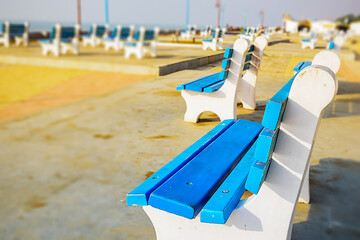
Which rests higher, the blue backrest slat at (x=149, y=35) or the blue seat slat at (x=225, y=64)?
the blue backrest slat at (x=149, y=35)

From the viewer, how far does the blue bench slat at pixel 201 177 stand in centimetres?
151

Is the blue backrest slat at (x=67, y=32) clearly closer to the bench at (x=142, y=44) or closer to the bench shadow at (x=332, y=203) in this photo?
the bench at (x=142, y=44)

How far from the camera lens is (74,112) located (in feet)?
16.3

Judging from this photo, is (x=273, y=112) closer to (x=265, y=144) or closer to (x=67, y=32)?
(x=265, y=144)

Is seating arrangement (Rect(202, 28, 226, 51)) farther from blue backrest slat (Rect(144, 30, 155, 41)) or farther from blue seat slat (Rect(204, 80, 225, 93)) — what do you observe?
blue seat slat (Rect(204, 80, 225, 93))

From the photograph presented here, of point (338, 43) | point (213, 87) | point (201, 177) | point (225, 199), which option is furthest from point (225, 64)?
point (225, 199)

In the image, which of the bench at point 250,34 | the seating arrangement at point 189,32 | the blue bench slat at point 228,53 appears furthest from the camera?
the seating arrangement at point 189,32

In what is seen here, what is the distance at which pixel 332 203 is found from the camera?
246cm

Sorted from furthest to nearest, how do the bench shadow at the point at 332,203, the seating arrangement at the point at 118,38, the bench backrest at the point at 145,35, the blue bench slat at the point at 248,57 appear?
the seating arrangement at the point at 118,38, the bench backrest at the point at 145,35, the blue bench slat at the point at 248,57, the bench shadow at the point at 332,203

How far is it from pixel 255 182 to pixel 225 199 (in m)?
0.23

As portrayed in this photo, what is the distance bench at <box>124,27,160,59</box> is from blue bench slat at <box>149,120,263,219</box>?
414 inches

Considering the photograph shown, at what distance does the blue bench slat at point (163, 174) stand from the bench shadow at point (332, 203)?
0.77 metres

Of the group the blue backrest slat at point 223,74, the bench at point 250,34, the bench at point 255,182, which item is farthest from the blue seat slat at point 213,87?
the bench at point 250,34

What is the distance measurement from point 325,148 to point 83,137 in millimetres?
2656
